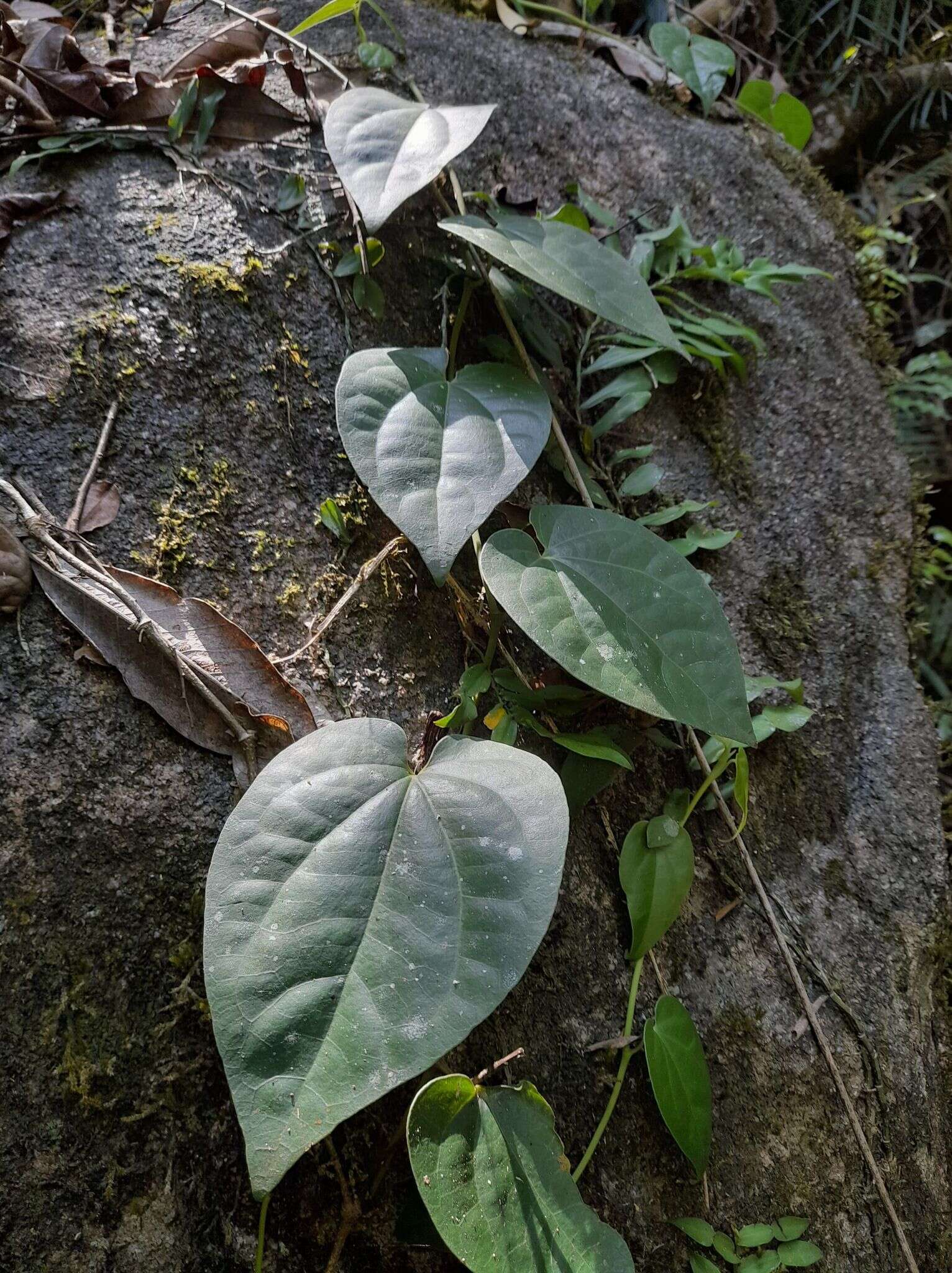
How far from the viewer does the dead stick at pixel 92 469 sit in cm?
91

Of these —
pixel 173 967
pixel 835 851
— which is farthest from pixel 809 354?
pixel 173 967

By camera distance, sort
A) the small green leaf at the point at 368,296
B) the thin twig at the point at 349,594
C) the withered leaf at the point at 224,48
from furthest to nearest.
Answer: the withered leaf at the point at 224,48 < the small green leaf at the point at 368,296 < the thin twig at the point at 349,594

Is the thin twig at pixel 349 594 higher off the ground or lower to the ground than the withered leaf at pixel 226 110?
lower

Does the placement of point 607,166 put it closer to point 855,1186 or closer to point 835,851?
point 835,851

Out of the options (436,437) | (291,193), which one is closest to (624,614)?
(436,437)

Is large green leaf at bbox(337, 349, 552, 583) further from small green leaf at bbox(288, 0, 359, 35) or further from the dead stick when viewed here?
small green leaf at bbox(288, 0, 359, 35)

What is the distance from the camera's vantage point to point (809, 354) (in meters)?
1.60

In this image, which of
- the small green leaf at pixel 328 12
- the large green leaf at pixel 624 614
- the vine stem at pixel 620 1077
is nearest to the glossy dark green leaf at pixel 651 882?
the vine stem at pixel 620 1077

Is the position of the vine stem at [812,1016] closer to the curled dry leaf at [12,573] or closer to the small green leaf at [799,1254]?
the small green leaf at [799,1254]

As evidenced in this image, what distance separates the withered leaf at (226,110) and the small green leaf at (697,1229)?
5.08 feet

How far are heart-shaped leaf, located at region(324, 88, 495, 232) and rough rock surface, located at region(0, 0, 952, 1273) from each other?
0.50 feet

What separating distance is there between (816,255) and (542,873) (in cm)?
162

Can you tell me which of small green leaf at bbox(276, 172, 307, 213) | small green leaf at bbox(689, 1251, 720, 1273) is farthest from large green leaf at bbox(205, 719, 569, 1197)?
small green leaf at bbox(276, 172, 307, 213)

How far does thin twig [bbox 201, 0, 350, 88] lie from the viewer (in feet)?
4.24
